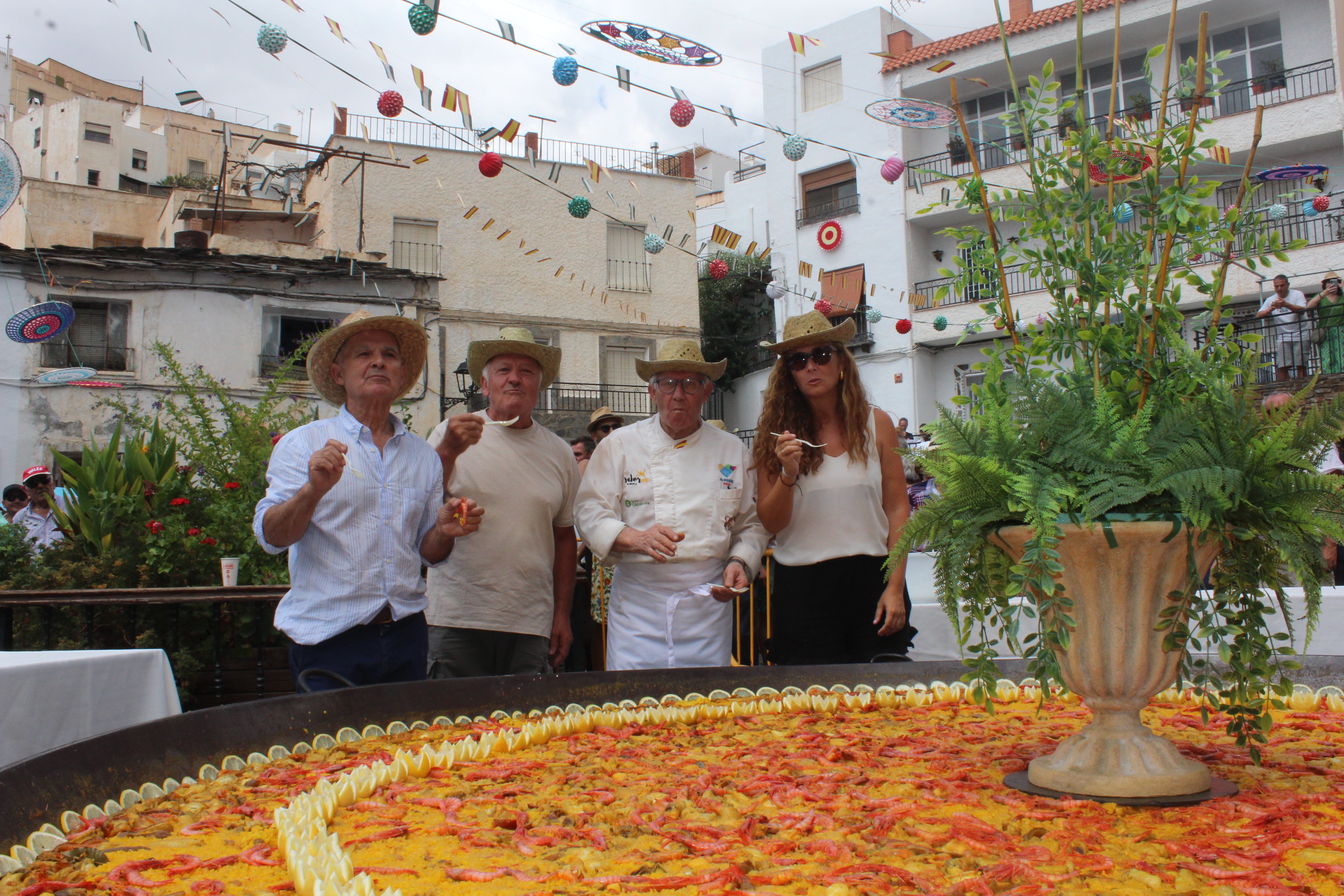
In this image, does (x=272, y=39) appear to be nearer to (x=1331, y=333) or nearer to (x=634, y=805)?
(x=634, y=805)

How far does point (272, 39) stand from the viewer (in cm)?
463

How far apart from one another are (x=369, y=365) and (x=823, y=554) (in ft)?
4.55

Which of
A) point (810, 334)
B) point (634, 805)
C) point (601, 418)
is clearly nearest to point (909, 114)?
point (601, 418)

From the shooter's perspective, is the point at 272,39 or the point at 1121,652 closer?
the point at 1121,652

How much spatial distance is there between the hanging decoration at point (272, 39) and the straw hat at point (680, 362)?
9.04 ft

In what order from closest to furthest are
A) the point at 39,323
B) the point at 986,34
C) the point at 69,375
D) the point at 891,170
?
the point at 891,170, the point at 39,323, the point at 69,375, the point at 986,34

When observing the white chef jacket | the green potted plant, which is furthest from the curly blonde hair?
Answer: the green potted plant

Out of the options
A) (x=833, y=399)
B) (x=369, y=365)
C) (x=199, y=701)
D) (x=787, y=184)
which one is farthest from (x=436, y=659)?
(x=787, y=184)

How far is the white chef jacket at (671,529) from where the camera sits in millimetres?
2992

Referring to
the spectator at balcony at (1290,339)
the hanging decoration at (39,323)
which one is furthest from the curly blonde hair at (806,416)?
the spectator at balcony at (1290,339)

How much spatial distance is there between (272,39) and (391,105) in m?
0.96

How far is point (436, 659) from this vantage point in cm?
313

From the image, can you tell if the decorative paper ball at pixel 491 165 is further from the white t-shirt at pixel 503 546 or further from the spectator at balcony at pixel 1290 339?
the spectator at balcony at pixel 1290 339

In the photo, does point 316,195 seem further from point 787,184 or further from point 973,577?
point 973,577
